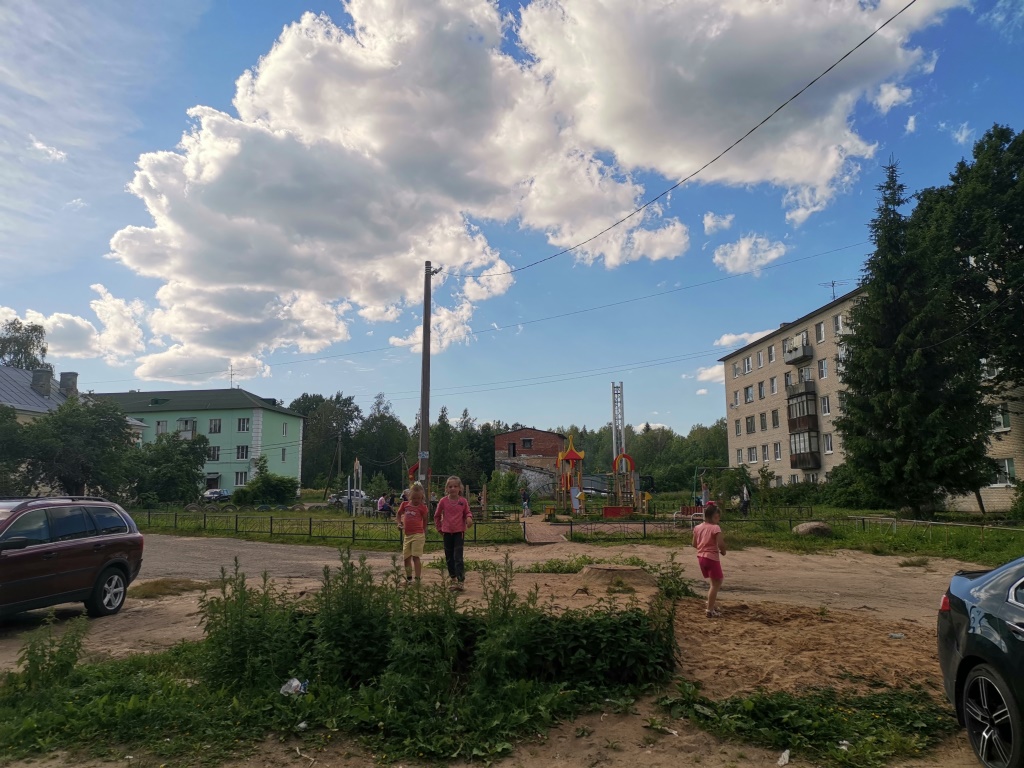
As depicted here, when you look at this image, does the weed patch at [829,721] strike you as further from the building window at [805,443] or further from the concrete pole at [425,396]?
the building window at [805,443]

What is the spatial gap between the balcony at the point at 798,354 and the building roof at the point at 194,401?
151ft

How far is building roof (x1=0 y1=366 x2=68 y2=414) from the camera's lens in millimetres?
41625

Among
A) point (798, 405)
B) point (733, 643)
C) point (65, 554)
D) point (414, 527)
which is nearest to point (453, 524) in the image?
point (414, 527)

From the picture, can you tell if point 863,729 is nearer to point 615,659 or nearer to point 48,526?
point 615,659

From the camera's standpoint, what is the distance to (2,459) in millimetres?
32625

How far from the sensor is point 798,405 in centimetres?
5009

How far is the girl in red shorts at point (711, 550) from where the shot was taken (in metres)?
8.27

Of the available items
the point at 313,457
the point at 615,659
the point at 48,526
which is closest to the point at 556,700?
the point at 615,659

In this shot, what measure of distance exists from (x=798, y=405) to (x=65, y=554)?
162 feet

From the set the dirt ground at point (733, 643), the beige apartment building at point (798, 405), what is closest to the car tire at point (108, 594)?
the dirt ground at point (733, 643)

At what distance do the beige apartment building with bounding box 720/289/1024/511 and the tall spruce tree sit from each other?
316 inches

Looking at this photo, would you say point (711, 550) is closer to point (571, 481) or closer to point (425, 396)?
point (425, 396)

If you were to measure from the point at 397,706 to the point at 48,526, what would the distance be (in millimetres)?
6504

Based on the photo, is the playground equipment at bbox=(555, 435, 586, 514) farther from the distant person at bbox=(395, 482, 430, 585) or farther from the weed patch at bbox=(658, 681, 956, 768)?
the weed patch at bbox=(658, 681, 956, 768)
